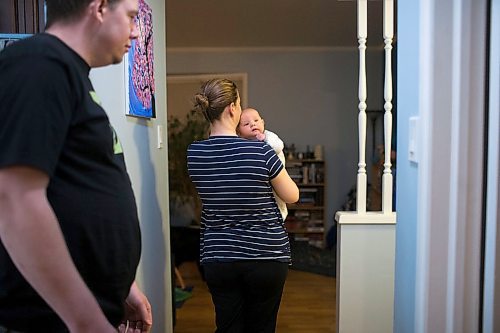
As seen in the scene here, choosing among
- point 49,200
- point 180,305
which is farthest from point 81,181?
point 180,305

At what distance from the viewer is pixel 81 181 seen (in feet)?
2.89

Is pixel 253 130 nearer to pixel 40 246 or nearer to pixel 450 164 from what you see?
pixel 450 164

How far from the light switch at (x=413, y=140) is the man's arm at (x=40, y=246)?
812 mm

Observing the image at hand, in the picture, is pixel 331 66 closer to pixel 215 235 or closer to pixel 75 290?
pixel 215 235

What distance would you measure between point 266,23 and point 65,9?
13.1 ft

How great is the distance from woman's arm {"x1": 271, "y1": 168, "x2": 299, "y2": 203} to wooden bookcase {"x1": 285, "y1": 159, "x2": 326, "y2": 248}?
149 inches

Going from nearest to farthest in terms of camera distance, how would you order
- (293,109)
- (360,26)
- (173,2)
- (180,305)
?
(360,26) < (180,305) < (173,2) < (293,109)

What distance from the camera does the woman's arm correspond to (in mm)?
1876

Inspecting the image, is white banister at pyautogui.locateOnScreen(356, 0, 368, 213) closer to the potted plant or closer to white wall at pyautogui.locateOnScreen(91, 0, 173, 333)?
white wall at pyautogui.locateOnScreen(91, 0, 173, 333)

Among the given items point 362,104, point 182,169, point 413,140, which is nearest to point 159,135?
point 362,104

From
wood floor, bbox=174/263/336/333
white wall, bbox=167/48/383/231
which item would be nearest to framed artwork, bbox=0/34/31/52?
wood floor, bbox=174/263/336/333

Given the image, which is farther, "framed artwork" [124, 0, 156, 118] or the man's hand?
"framed artwork" [124, 0, 156, 118]

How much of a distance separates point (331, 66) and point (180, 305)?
342cm

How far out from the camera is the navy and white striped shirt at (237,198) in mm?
1823
